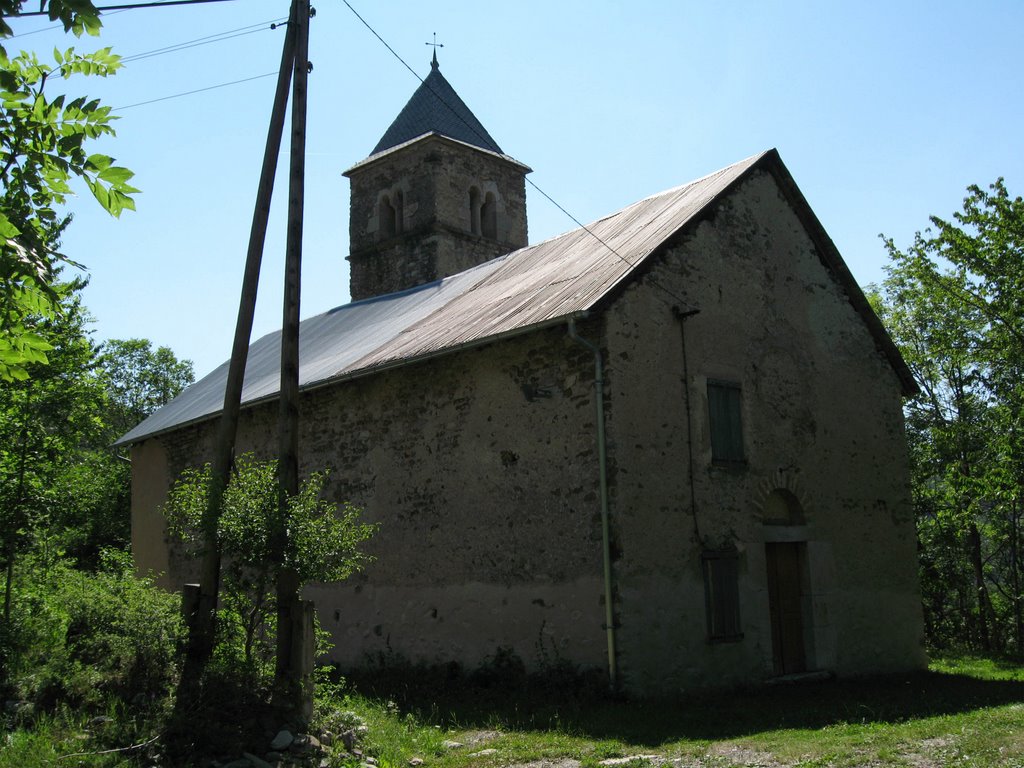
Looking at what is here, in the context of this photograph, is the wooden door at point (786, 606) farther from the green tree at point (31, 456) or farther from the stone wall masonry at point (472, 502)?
the green tree at point (31, 456)

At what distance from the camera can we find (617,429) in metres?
10.5

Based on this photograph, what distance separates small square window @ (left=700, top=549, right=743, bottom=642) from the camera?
36.0 ft

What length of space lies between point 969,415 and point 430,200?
47.0 feet

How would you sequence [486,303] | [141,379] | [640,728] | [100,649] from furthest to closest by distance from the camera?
[141,379] → [486,303] → [640,728] → [100,649]

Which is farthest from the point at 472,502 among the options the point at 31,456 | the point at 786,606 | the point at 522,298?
the point at 31,456

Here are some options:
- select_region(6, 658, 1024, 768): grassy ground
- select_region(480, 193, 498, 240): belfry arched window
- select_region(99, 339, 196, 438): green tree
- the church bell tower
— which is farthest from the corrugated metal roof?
select_region(99, 339, 196, 438): green tree

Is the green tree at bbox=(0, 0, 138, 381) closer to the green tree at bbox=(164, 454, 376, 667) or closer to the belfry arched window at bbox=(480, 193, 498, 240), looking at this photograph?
the green tree at bbox=(164, 454, 376, 667)

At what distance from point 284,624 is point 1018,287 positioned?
1345cm

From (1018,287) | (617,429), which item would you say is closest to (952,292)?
(1018,287)

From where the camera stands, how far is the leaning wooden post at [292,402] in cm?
799

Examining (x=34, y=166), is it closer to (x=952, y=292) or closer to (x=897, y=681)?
(x=897, y=681)

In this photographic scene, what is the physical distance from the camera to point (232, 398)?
9.12m

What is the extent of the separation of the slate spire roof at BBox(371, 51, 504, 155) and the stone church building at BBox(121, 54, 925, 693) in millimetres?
12611

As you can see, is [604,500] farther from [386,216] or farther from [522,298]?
[386,216]
